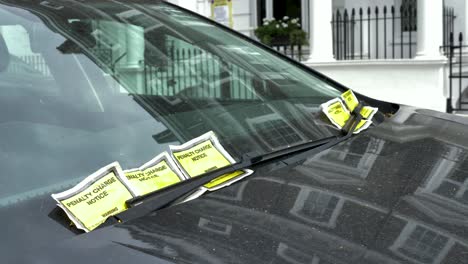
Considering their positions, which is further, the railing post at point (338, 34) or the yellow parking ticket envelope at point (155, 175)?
the railing post at point (338, 34)

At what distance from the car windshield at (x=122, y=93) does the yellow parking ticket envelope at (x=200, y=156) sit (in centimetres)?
4

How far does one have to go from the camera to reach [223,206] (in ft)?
4.59

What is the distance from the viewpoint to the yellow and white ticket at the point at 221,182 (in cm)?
149

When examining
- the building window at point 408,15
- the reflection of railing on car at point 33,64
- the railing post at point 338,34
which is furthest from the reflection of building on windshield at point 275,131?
the building window at point 408,15

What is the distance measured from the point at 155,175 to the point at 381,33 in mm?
10362

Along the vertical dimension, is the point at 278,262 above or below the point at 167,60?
below

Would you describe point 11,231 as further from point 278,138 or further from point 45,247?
point 278,138

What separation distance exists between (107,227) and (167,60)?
93 centimetres

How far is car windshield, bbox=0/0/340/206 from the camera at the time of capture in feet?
5.09

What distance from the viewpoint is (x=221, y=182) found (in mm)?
1567

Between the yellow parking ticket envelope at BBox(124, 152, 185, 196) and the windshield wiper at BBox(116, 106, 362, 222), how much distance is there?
1.4 inches

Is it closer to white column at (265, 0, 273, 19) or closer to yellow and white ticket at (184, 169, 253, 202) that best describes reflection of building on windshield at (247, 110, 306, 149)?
yellow and white ticket at (184, 169, 253, 202)

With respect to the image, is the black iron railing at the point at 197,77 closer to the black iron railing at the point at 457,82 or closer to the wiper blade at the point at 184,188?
the wiper blade at the point at 184,188

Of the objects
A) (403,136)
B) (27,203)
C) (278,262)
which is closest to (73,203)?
(27,203)
